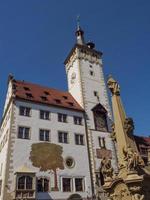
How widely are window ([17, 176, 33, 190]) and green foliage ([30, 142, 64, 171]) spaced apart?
2.07 meters

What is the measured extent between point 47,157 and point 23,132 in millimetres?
4065

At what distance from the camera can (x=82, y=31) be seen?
152 ft

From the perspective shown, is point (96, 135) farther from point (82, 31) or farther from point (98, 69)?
point (82, 31)

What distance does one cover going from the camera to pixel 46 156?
26.5 m

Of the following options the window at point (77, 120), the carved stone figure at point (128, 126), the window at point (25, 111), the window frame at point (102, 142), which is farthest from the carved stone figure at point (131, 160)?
the window at point (77, 120)

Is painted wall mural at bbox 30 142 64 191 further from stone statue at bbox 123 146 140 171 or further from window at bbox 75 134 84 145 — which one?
stone statue at bbox 123 146 140 171

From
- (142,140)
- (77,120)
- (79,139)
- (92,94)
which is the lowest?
(79,139)

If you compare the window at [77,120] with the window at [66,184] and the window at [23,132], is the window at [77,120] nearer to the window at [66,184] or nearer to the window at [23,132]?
the window at [23,132]

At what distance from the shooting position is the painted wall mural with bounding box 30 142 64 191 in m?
25.6

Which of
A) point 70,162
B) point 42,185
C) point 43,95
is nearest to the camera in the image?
point 42,185

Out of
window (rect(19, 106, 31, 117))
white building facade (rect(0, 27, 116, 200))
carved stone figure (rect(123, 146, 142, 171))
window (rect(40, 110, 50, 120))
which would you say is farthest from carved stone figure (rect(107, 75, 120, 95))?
window (rect(40, 110, 50, 120))

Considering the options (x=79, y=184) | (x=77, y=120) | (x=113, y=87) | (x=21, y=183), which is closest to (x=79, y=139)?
(x=77, y=120)

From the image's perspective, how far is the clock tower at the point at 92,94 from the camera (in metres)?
30.7

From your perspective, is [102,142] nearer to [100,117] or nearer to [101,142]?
[101,142]
